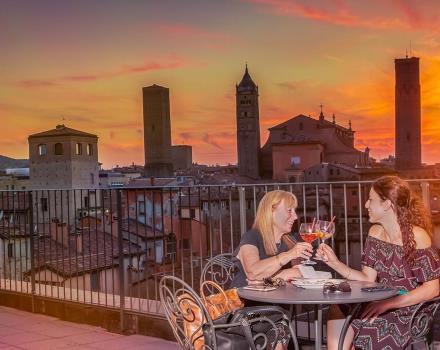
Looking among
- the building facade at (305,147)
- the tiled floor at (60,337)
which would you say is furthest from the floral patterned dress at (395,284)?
the building facade at (305,147)

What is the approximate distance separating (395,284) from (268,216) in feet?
2.66

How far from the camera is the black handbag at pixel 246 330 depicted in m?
3.12

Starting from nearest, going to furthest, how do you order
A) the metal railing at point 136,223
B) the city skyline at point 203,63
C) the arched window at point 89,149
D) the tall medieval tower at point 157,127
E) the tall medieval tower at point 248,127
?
the metal railing at point 136,223 → the city skyline at point 203,63 → the arched window at point 89,149 → the tall medieval tower at point 248,127 → the tall medieval tower at point 157,127

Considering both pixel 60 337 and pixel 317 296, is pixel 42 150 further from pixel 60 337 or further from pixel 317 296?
pixel 317 296

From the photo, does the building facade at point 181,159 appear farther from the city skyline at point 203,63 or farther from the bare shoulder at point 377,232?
the bare shoulder at point 377,232

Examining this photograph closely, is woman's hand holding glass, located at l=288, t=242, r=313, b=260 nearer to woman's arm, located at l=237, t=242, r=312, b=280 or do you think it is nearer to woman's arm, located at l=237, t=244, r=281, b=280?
woman's arm, located at l=237, t=242, r=312, b=280

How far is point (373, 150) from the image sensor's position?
85.3 m

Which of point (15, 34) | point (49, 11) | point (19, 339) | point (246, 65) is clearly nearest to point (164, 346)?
point (19, 339)

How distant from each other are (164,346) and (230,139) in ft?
296

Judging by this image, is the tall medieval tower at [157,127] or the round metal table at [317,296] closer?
the round metal table at [317,296]

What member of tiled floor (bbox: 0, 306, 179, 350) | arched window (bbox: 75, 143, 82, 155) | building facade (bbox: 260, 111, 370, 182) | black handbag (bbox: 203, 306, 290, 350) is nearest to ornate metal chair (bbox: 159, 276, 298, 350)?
black handbag (bbox: 203, 306, 290, 350)

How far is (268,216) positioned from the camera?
365cm

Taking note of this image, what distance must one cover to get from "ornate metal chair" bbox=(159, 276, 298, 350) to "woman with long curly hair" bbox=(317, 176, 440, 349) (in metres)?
0.36

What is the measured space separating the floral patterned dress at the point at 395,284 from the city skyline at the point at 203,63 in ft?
49.9
